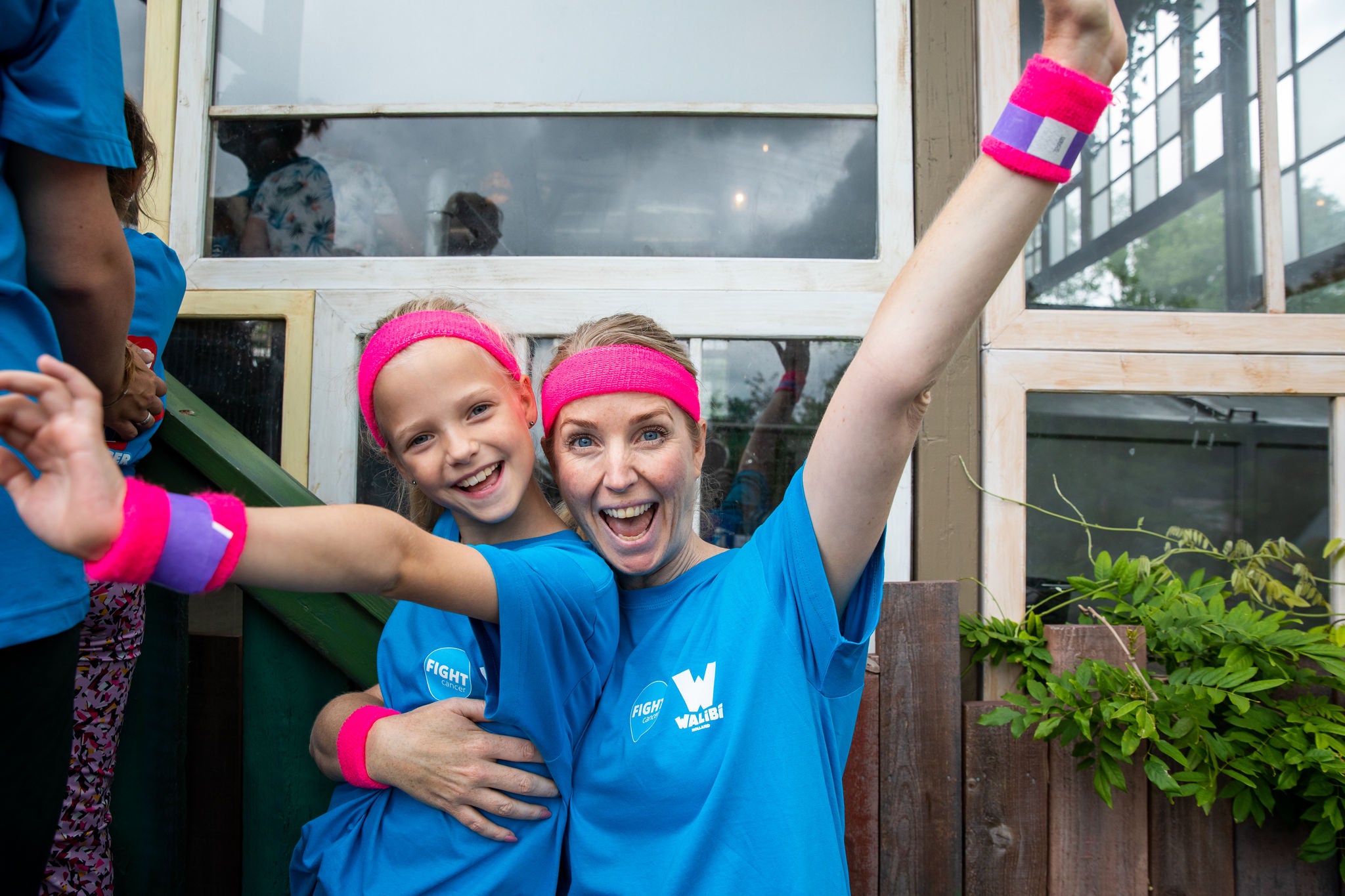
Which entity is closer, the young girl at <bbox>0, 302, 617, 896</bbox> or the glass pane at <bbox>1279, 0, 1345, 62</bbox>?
the young girl at <bbox>0, 302, 617, 896</bbox>

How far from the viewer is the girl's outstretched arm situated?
698mm

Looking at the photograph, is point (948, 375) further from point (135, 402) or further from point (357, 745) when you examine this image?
point (135, 402)

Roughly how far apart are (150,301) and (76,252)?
0.59m

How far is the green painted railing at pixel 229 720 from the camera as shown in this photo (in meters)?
1.54

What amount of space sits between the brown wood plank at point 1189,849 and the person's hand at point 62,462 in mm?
2086

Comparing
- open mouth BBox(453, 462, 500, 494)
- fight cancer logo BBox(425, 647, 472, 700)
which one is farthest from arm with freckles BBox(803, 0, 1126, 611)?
fight cancer logo BBox(425, 647, 472, 700)

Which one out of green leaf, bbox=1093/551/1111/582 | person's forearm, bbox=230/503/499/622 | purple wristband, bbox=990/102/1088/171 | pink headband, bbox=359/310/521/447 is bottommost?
green leaf, bbox=1093/551/1111/582

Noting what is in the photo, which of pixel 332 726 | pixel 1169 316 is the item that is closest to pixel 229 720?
pixel 332 726

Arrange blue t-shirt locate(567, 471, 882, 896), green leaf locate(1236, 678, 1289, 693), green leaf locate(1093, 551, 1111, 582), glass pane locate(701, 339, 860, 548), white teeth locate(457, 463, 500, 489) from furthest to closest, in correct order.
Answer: glass pane locate(701, 339, 860, 548) < green leaf locate(1093, 551, 1111, 582) < green leaf locate(1236, 678, 1289, 693) < white teeth locate(457, 463, 500, 489) < blue t-shirt locate(567, 471, 882, 896)

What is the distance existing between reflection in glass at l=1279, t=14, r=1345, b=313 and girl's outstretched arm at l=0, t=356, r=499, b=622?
231cm

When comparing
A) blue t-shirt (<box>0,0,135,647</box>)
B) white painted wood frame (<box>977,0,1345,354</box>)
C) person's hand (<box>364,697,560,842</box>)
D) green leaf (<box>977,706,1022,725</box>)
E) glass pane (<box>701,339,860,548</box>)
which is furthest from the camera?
glass pane (<box>701,339,860,548</box>)

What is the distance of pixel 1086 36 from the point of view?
0.89m

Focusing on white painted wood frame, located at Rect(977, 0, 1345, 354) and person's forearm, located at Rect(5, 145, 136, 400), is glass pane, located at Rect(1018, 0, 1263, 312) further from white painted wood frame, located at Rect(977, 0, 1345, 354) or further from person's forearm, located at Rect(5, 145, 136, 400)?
person's forearm, located at Rect(5, 145, 136, 400)

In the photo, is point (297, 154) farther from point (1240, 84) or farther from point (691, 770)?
point (1240, 84)
